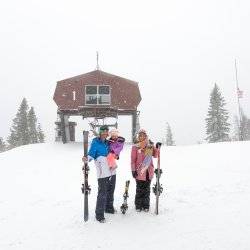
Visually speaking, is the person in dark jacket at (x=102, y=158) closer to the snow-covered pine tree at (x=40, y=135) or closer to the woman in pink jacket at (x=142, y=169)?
the woman in pink jacket at (x=142, y=169)

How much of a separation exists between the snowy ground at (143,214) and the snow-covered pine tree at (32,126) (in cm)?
4335

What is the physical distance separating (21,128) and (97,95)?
28354 mm

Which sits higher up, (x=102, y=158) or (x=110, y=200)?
(x=102, y=158)

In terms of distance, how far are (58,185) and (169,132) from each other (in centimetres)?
7045

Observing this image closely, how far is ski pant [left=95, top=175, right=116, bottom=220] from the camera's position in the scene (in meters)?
9.54

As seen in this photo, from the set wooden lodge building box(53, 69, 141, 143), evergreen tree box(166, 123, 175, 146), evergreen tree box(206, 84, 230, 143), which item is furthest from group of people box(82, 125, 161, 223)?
evergreen tree box(166, 123, 175, 146)

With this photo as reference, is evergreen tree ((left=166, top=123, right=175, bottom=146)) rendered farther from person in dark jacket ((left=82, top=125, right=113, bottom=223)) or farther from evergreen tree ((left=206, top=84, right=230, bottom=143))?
person in dark jacket ((left=82, top=125, right=113, bottom=223))

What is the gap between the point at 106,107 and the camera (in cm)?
3603

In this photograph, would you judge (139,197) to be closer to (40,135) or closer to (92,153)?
(92,153)

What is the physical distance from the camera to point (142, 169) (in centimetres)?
1040

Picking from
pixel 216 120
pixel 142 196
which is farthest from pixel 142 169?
pixel 216 120

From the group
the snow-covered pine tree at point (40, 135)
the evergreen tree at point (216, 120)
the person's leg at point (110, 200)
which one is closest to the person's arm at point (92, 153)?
the person's leg at point (110, 200)

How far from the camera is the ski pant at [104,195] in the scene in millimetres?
9539

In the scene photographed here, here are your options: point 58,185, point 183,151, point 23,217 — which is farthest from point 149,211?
point 183,151
